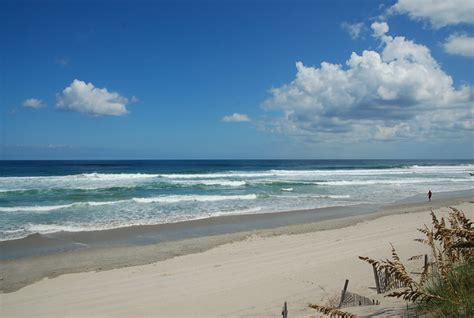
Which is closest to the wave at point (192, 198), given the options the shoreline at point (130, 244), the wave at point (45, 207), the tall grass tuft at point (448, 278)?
the wave at point (45, 207)

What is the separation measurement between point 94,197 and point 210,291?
67.6ft

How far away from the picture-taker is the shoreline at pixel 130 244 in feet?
34.6

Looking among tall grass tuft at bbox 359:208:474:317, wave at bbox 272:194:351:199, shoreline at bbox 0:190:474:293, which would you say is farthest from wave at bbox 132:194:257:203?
tall grass tuft at bbox 359:208:474:317

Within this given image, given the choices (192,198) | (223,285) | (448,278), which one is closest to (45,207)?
(192,198)

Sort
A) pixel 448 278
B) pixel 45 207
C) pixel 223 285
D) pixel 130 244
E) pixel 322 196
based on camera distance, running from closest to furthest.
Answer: pixel 448 278 → pixel 223 285 → pixel 130 244 → pixel 45 207 → pixel 322 196

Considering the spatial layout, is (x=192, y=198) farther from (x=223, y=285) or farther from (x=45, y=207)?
(x=223, y=285)

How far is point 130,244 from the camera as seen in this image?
13516 mm

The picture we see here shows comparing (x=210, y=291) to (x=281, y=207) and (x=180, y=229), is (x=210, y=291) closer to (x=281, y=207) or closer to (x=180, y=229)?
(x=180, y=229)

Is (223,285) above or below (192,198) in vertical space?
below

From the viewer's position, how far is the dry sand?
24.0ft

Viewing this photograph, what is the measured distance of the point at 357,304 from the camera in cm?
596

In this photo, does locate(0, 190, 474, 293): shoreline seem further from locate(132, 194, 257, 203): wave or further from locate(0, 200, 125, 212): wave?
locate(0, 200, 125, 212): wave

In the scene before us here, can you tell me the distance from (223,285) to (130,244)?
19.9 feet

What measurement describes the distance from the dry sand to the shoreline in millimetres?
736
